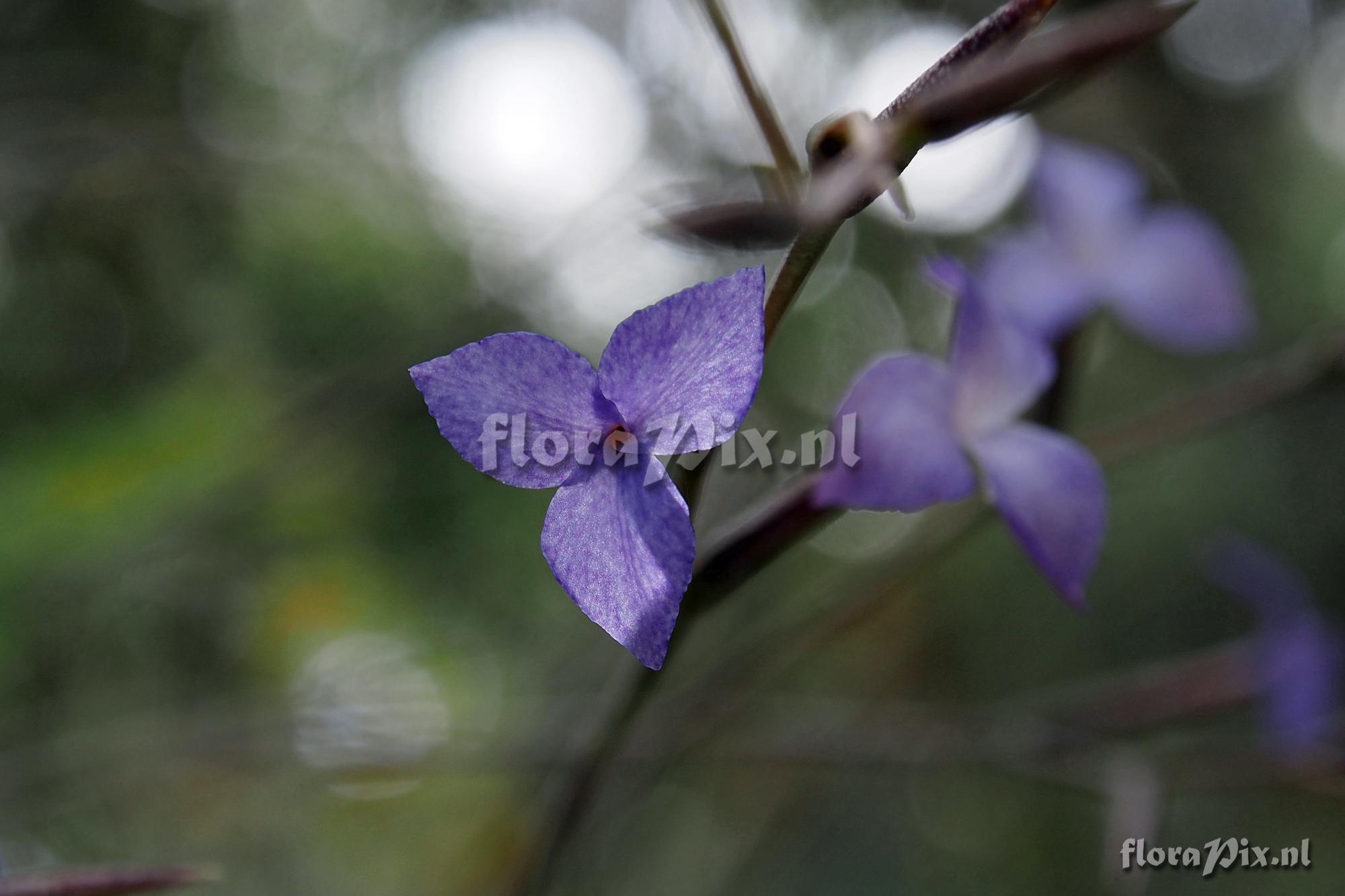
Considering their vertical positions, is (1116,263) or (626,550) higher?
(626,550)

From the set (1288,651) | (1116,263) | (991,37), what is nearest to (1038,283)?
(1116,263)

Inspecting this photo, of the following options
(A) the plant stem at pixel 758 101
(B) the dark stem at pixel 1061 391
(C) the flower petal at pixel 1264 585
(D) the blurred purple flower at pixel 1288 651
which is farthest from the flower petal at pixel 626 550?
(C) the flower petal at pixel 1264 585

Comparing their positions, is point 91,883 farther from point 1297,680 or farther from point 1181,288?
point 1297,680

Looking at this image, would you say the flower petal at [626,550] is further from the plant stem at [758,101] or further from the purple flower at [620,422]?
the plant stem at [758,101]

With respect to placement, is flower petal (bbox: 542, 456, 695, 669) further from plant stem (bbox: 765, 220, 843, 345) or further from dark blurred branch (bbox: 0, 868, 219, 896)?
dark blurred branch (bbox: 0, 868, 219, 896)

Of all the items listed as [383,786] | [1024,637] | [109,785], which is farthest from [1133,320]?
[1024,637]

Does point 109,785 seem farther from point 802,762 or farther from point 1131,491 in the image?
point 1131,491

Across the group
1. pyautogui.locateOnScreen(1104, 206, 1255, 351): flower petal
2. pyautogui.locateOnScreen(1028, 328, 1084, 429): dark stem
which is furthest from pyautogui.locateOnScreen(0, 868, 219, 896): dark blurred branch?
pyautogui.locateOnScreen(1104, 206, 1255, 351): flower petal
